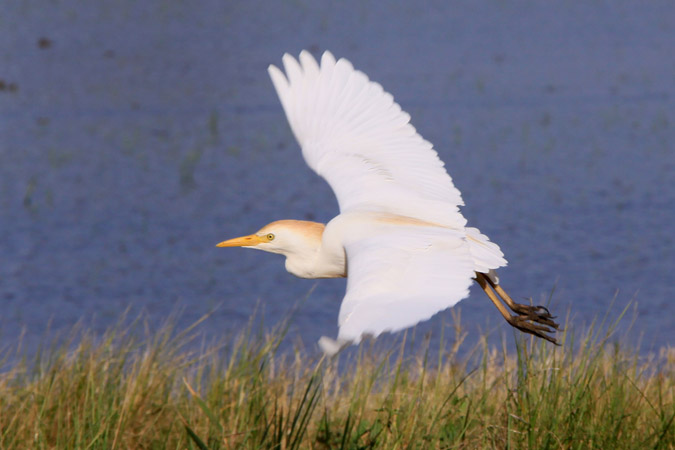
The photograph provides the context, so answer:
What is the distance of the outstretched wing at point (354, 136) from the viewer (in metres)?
3.92

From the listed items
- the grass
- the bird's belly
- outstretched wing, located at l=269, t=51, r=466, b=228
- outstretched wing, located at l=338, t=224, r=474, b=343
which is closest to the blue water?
the grass

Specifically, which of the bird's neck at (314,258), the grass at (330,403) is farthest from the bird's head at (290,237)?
the grass at (330,403)

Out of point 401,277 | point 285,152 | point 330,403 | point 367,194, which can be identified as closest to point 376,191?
point 367,194

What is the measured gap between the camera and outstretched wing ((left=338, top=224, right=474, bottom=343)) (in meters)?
2.55

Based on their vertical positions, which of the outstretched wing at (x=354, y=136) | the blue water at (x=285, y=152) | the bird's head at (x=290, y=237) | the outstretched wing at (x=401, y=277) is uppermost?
the blue water at (x=285, y=152)

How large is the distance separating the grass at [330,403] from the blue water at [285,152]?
2.86ft

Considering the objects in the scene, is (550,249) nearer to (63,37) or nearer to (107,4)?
(63,37)

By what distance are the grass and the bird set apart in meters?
0.28

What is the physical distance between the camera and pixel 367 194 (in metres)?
3.88

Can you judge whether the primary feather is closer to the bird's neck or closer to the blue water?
the bird's neck

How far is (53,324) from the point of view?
7520mm

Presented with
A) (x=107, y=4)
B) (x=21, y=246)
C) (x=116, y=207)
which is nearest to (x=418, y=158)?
(x=21, y=246)

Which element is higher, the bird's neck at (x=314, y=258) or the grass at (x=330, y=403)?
the bird's neck at (x=314, y=258)

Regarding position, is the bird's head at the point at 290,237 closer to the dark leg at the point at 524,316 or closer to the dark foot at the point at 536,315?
the dark leg at the point at 524,316
